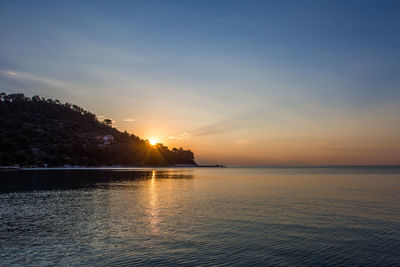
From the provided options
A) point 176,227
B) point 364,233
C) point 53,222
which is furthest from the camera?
point 53,222

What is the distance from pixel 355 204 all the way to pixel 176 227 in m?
33.9

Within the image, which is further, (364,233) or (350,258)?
(364,233)

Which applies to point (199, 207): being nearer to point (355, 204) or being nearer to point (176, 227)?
point (176, 227)

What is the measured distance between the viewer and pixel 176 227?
98.9 feet

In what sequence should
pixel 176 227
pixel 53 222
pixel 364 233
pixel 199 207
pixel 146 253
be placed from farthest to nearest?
pixel 199 207
pixel 53 222
pixel 176 227
pixel 364 233
pixel 146 253

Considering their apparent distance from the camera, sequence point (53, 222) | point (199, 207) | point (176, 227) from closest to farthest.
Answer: point (176, 227) → point (53, 222) → point (199, 207)

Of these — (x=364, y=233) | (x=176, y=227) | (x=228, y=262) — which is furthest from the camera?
(x=176, y=227)

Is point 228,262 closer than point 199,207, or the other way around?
point 228,262

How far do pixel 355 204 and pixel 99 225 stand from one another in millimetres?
41590

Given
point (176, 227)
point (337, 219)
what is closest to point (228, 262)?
point (176, 227)

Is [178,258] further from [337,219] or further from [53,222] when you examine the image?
[337,219]

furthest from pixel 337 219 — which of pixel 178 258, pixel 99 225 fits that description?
pixel 99 225

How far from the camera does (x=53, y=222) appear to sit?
1284 inches

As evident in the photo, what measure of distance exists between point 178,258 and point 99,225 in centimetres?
1451
